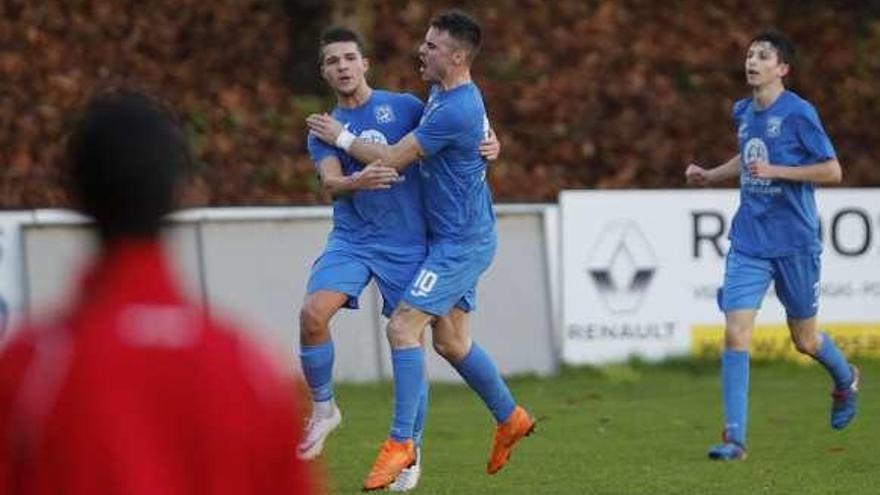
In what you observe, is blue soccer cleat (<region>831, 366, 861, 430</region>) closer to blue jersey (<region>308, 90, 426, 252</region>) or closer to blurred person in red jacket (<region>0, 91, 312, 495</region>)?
blue jersey (<region>308, 90, 426, 252</region>)

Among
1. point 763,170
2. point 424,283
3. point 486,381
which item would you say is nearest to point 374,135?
point 424,283

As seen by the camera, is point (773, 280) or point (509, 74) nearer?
point (773, 280)

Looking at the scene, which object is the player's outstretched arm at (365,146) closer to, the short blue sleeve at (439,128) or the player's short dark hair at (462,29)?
the short blue sleeve at (439,128)

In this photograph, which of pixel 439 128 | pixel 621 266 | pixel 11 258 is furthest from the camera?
pixel 621 266

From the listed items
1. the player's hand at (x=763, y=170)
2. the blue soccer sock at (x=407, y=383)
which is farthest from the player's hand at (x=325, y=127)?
the player's hand at (x=763, y=170)

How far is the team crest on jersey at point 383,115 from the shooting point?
33.2 ft

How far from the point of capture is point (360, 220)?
33.4 ft

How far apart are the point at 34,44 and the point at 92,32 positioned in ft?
2.35

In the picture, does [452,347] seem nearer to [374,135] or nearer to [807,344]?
[374,135]

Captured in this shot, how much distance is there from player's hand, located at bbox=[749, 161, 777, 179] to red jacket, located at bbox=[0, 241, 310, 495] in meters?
8.01

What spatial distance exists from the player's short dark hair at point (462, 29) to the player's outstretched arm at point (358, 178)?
0.65m

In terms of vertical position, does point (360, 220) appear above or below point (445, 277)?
above

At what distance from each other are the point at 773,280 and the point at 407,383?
2703 mm

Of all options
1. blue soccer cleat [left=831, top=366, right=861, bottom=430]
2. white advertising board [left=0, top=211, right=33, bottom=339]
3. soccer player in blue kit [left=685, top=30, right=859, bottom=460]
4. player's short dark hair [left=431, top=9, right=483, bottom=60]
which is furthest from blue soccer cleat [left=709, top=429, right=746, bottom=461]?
white advertising board [left=0, top=211, right=33, bottom=339]
